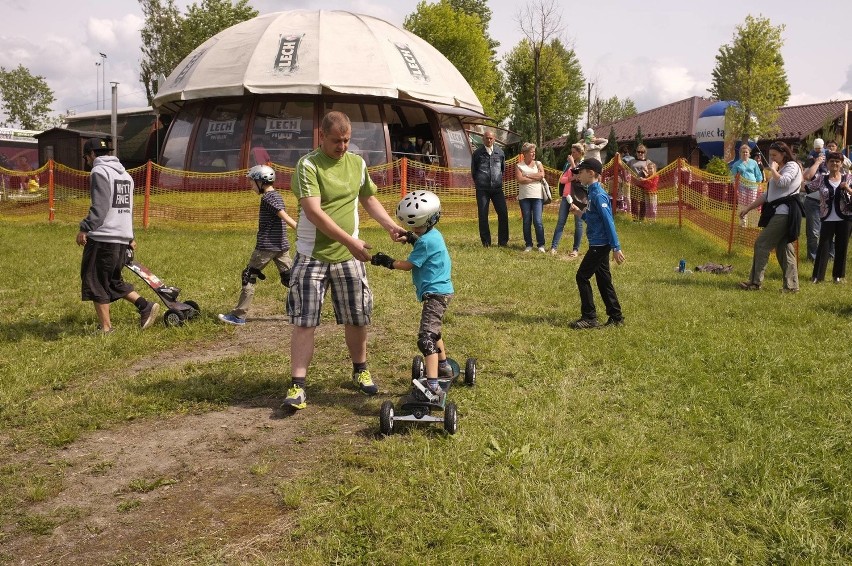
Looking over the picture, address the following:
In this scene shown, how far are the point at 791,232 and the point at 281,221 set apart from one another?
6.80 meters

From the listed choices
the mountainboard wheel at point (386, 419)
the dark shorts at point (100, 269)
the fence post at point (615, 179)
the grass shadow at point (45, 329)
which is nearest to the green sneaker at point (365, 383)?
the mountainboard wheel at point (386, 419)

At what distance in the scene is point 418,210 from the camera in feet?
17.1

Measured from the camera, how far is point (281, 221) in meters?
8.27

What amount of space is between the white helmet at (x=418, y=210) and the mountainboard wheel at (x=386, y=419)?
1.25m

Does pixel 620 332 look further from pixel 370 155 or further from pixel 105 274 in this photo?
pixel 370 155

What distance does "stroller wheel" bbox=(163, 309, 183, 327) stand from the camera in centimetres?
809

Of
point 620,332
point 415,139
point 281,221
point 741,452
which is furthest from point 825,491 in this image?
point 415,139

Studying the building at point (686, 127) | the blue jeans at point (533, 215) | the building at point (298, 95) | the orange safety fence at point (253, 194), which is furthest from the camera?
the building at point (686, 127)

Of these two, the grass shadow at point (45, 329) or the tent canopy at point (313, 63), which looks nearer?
the grass shadow at point (45, 329)

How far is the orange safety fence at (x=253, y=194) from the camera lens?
17.8 m

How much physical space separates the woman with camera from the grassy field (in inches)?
76.2

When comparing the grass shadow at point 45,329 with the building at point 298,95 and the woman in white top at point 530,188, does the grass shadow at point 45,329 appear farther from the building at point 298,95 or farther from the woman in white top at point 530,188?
the building at point 298,95

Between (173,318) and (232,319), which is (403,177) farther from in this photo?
(173,318)

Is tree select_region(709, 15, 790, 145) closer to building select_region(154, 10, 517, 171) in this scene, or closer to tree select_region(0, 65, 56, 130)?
building select_region(154, 10, 517, 171)
